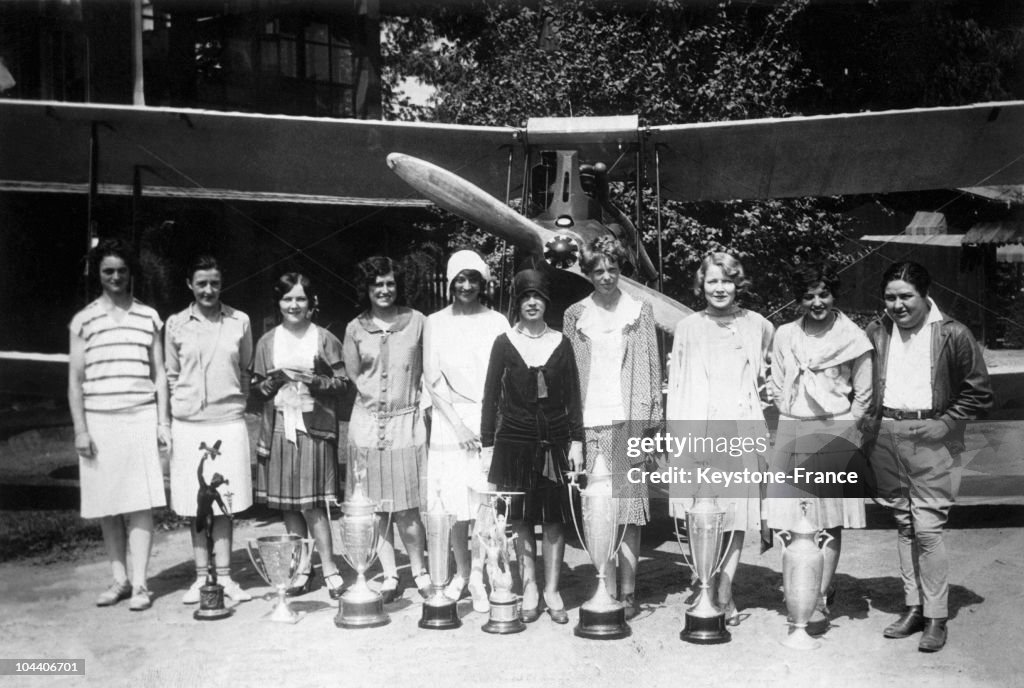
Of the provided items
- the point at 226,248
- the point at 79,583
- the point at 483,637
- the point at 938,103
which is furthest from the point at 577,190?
the point at 226,248

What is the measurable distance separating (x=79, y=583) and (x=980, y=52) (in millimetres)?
9449

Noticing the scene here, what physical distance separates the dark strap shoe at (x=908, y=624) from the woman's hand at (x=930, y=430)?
33.8 inches

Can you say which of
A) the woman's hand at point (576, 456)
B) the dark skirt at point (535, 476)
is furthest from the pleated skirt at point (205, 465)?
the woman's hand at point (576, 456)

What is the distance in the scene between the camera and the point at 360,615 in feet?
14.8

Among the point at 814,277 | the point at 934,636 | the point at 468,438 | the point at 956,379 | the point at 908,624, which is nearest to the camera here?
the point at 934,636

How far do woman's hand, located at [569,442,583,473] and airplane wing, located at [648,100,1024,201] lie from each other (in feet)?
9.88

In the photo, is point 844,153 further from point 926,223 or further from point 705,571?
point 926,223

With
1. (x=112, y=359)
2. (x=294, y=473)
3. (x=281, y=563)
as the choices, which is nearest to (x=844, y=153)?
(x=294, y=473)

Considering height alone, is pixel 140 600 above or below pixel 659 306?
below

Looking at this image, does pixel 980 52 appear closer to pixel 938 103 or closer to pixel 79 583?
pixel 938 103

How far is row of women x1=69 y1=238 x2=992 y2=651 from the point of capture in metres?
4.40

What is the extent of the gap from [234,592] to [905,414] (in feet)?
12.0

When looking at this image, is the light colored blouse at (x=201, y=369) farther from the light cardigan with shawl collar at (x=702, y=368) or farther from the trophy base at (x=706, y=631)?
the trophy base at (x=706, y=631)

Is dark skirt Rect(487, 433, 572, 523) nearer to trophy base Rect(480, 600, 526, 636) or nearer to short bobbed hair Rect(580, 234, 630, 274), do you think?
trophy base Rect(480, 600, 526, 636)
